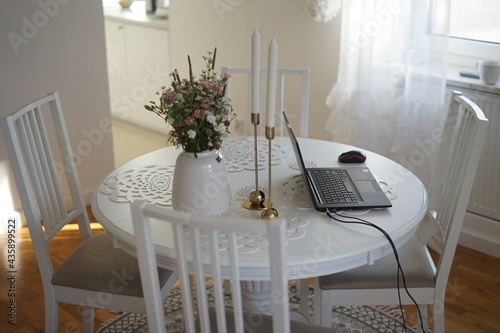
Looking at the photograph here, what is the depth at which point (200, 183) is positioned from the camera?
65.7 inches

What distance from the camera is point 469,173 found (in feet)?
5.98

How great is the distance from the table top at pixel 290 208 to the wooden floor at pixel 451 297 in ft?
2.49

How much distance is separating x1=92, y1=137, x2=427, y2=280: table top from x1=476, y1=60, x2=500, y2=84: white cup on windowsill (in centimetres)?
85

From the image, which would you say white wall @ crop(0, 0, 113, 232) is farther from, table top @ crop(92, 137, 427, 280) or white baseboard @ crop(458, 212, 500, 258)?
white baseboard @ crop(458, 212, 500, 258)

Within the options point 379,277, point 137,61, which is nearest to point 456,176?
point 379,277

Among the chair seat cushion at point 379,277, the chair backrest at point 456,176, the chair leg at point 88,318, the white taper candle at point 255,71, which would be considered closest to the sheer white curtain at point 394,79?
the chair backrest at point 456,176

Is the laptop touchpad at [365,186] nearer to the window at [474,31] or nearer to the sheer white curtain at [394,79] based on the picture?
the sheer white curtain at [394,79]

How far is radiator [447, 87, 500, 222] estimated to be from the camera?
2699mm

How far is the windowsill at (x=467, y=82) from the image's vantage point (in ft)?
8.73

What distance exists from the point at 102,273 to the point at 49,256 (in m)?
0.20

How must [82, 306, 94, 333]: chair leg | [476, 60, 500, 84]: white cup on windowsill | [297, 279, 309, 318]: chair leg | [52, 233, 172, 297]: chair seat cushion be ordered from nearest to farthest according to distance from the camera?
[52, 233, 172, 297]: chair seat cushion < [82, 306, 94, 333]: chair leg < [297, 279, 309, 318]: chair leg < [476, 60, 500, 84]: white cup on windowsill

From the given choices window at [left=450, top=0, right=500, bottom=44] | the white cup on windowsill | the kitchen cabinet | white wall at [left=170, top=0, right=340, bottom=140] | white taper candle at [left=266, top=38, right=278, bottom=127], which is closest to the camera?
white taper candle at [left=266, top=38, right=278, bottom=127]

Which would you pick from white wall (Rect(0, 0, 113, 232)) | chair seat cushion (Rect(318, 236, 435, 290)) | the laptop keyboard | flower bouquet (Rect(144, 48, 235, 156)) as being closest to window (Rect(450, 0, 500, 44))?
the laptop keyboard

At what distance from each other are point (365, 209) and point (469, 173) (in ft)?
1.14
